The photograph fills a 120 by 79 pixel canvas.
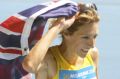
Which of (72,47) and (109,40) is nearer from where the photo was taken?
(72,47)

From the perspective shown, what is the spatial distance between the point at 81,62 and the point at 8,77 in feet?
1.09

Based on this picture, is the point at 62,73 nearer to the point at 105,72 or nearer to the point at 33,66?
the point at 33,66

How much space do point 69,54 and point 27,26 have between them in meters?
0.27

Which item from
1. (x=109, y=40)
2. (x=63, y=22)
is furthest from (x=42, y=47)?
(x=109, y=40)

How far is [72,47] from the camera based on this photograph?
5.67 ft

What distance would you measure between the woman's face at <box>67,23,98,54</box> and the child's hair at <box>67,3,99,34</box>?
2 cm

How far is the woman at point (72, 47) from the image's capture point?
5.36 ft

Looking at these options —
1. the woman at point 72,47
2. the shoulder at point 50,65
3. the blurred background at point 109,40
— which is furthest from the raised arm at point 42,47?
the blurred background at point 109,40

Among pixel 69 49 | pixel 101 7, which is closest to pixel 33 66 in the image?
pixel 69 49

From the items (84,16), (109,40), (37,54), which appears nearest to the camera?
(37,54)

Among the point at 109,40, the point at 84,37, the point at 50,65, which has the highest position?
the point at 84,37

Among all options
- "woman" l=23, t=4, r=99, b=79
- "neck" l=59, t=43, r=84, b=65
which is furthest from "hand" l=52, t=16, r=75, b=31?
"neck" l=59, t=43, r=84, b=65

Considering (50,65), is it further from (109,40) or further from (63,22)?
Answer: (109,40)

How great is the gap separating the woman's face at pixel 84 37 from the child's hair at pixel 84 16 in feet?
0.06
